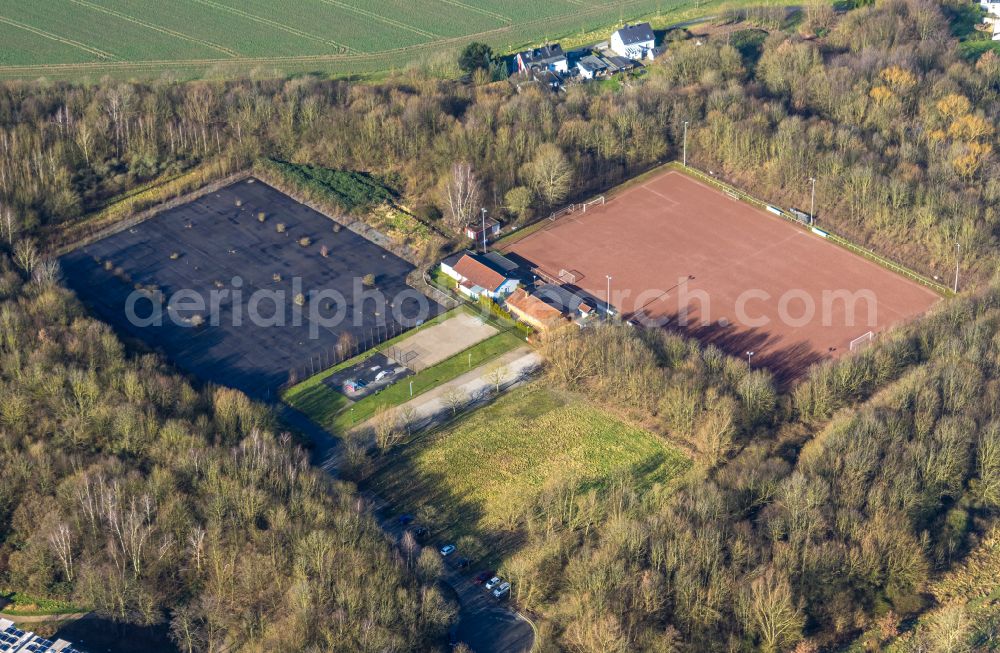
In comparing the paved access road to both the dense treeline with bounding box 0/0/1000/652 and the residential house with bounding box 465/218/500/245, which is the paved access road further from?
the residential house with bounding box 465/218/500/245

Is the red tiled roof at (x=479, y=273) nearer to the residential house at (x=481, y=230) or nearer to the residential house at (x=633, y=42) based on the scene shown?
the residential house at (x=481, y=230)

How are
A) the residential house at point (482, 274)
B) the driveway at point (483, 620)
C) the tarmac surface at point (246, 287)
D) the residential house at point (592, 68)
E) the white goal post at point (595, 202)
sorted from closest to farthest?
the driveway at point (483, 620) → the tarmac surface at point (246, 287) → the residential house at point (482, 274) → the white goal post at point (595, 202) → the residential house at point (592, 68)

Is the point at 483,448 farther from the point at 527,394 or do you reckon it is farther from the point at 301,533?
the point at 301,533

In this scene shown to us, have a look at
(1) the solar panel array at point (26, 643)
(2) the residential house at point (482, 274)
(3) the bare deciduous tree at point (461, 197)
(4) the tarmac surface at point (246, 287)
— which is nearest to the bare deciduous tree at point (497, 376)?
(2) the residential house at point (482, 274)

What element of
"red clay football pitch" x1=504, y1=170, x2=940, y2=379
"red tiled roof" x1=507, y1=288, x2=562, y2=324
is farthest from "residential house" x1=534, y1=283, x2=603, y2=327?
"red clay football pitch" x1=504, y1=170, x2=940, y2=379

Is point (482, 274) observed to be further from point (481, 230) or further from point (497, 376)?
point (497, 376)
